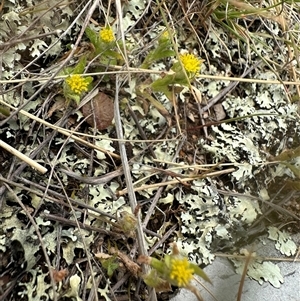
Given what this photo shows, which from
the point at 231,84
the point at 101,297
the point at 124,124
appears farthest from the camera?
the point at 231,84

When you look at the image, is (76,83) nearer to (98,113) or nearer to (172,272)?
(98,113)

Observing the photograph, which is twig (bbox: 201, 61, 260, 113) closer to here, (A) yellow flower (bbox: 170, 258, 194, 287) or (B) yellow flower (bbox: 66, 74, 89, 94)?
(B) yellow flower (bbox: 66, 74, 89, 94)

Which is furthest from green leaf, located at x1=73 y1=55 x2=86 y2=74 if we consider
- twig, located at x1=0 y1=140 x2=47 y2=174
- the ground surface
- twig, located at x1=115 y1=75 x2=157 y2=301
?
twig, located at x1=0 y1=140 x2=47 y2=174

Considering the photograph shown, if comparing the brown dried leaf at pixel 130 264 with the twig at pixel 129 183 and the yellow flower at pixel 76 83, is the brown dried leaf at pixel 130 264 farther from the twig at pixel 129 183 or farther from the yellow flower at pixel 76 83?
the yellow flower at pixel 76 83

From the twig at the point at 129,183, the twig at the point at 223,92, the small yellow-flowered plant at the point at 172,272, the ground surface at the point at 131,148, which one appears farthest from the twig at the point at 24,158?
the twig at the point at 223,92

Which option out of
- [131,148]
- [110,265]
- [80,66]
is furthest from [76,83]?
[110,265]

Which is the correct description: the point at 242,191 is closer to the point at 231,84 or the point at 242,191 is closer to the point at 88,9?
the point at 231,84

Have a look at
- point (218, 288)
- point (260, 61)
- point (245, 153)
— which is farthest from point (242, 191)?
point (260, 61)
